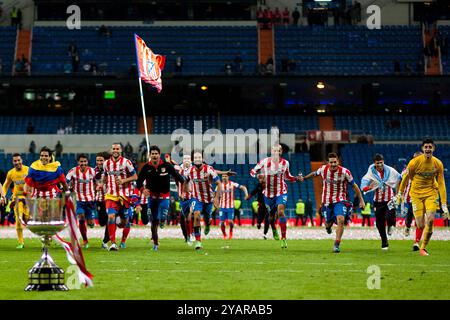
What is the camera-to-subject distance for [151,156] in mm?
23812

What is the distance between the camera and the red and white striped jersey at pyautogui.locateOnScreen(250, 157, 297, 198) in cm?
2569

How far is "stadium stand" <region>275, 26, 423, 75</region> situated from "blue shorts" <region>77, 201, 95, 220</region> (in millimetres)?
38125

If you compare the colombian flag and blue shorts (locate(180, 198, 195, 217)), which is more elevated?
the colombian flag

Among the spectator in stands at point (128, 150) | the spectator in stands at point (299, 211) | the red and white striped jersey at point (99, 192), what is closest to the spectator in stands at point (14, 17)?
the spectator in stands at point (128, 150)

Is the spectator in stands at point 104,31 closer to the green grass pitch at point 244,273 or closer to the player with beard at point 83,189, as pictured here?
the player with beard at point 83,189

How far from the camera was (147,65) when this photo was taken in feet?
124

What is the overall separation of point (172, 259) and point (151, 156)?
4583 millimetres

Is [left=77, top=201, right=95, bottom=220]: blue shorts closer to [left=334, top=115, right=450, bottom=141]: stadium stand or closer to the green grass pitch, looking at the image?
the green grass pitch

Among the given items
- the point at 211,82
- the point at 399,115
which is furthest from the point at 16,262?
the point at 399,115

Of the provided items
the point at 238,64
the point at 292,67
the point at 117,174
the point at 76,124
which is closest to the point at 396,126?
the point at 292,67

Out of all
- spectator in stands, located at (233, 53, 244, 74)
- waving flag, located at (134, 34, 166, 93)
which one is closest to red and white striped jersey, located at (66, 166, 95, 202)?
waving flag, located at (134, 34, 166, 93)

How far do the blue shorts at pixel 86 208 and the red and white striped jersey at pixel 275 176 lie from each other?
14.6 ft

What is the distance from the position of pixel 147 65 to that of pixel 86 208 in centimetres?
1263
